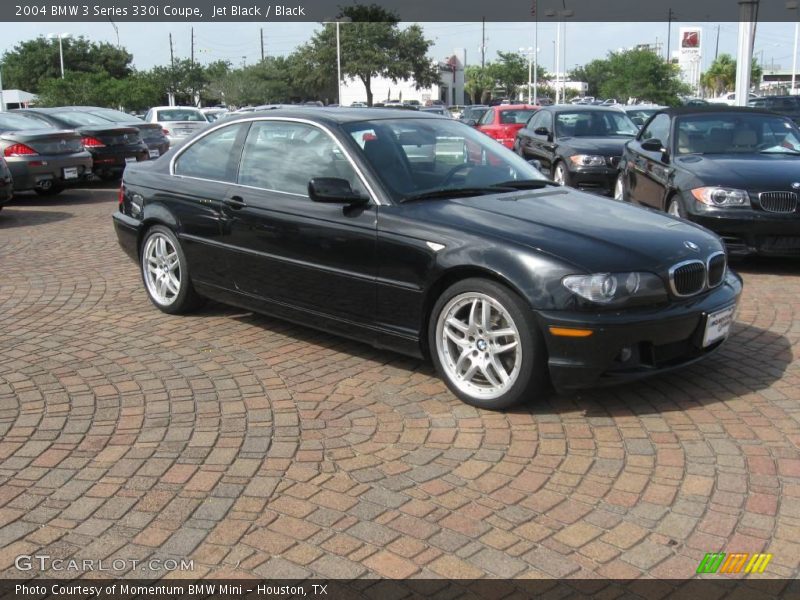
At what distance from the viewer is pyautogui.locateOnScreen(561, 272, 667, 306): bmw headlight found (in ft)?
14.4

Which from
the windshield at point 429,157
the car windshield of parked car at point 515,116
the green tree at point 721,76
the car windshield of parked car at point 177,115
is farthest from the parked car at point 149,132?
the green tree at point 721,76

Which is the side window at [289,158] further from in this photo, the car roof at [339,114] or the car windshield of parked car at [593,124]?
the car windshield of parked car at [593,124]

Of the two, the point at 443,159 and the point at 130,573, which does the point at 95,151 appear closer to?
the point at 443,159

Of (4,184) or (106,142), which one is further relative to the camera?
(106,142)

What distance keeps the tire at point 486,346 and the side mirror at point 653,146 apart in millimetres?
5621

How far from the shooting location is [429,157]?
561 centimetres

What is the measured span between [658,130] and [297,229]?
242 inches

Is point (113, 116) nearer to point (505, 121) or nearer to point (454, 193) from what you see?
point (505, 121)

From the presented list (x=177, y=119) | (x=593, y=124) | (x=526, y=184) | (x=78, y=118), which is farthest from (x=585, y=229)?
(x=177, y=119)

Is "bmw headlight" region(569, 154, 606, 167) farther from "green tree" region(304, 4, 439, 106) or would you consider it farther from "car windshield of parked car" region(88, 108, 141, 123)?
"green tree" region(304, 4, 439, 106)

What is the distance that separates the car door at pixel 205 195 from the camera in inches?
245

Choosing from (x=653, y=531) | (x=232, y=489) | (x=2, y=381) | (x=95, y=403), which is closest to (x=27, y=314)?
(x=2, y=381)

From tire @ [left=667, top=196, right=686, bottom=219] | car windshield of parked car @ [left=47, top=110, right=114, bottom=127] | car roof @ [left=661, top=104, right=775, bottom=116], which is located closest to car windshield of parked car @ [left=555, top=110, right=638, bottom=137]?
car roof @ [left=661, top=104, right=775, bottom=116]

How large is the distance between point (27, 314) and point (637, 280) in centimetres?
509
